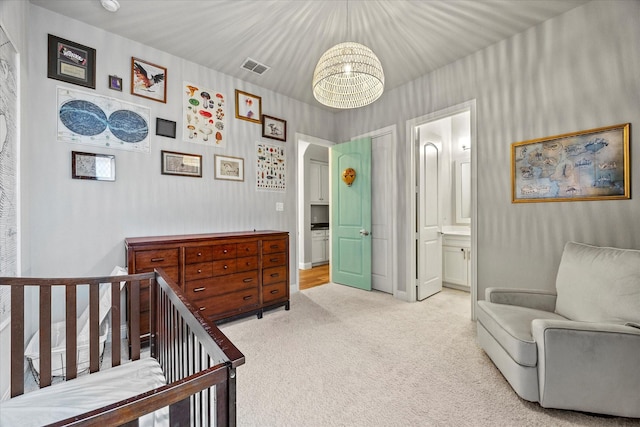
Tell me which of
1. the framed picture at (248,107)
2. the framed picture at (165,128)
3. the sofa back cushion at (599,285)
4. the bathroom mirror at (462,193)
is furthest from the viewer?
the bathroom mirror at (462,193)

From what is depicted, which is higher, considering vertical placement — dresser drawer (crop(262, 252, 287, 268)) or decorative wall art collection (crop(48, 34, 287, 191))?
decorative wall art collection (crop(48, 34, 287, 191))

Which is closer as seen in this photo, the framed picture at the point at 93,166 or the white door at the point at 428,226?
the framed picture at the point at 93,166


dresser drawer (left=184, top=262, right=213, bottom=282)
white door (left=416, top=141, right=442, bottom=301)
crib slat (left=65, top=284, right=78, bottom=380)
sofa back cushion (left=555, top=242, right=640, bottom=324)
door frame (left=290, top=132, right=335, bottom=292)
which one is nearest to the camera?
crib slat (left=65, top=284, right=78, bottom=380)

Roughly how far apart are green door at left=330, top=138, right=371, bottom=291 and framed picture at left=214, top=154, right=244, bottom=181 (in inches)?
64.2

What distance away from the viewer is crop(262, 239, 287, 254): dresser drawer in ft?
9.98

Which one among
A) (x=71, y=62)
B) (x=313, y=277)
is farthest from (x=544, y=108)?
(x=71, y=62)

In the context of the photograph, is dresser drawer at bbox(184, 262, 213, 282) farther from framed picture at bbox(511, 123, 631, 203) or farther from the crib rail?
framed picture at bbox(511, 123, 631, 203)

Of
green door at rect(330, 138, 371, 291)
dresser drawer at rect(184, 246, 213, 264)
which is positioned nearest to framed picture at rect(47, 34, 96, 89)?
dresser drawer at rect(184, 246, 213, 264)

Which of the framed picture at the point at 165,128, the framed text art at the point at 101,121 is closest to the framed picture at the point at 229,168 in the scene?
the framed picture at the point at 165,128

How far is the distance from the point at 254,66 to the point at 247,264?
2.24 metres

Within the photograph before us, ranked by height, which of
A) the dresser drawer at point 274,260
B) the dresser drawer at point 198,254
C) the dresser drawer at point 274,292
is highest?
the dresser drawer at point 198,254

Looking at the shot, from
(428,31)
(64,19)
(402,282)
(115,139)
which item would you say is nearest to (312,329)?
(402,282)

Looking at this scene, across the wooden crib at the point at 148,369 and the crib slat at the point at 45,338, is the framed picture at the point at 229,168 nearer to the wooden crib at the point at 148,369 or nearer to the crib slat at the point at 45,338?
the wooden crib at the point at 148,369

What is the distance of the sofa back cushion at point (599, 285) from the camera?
5.24 feet
